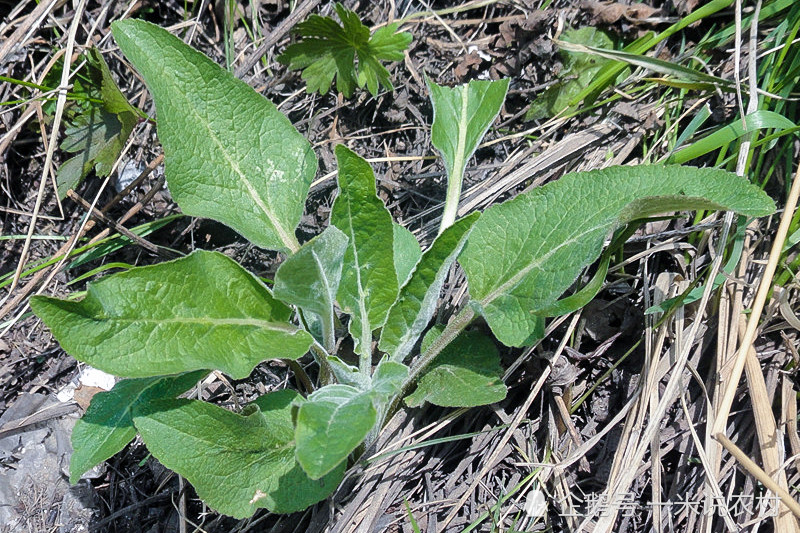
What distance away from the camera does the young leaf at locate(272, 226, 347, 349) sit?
139 cm

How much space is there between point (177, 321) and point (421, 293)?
0.58 metres

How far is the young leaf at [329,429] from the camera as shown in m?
1.22

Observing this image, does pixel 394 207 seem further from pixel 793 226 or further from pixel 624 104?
pixel 793 226

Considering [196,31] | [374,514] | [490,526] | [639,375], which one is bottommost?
[490,526]

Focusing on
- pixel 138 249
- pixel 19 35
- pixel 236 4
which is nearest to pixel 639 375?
pixel 138 249

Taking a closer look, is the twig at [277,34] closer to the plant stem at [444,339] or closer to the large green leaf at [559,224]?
the large green leaf at [559,224]

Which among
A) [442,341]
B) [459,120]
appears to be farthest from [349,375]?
[459,120]

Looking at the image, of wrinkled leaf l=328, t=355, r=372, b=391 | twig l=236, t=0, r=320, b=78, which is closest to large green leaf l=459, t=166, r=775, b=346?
wrinkled leaf l=328, t=355, r=372, b=391

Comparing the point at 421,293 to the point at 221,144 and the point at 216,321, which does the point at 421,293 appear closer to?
the point at 216,321

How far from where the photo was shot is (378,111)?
7.88 ft

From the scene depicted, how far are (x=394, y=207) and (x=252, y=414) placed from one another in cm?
→ 97

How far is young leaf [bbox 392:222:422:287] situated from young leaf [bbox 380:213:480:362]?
0.47 ft

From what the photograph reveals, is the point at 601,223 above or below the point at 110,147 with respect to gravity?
below

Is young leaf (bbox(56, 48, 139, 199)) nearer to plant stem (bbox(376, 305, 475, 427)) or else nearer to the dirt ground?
the dirt ground
